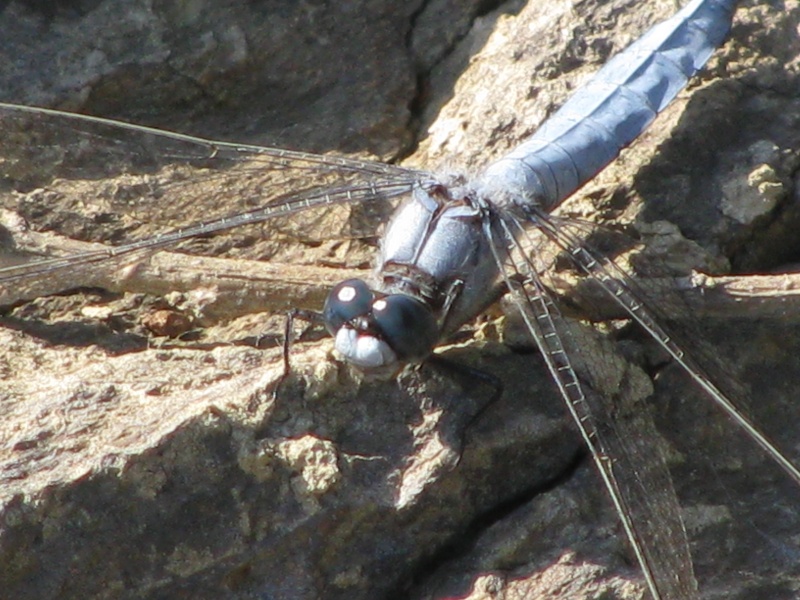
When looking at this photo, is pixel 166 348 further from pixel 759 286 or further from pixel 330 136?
pixel 759 286

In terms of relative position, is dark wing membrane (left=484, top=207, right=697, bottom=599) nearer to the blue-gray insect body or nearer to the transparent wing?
the transparent wing

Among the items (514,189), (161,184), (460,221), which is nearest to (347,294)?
(460,221)

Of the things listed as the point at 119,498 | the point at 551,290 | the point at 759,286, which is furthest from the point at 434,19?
the point at 119,498

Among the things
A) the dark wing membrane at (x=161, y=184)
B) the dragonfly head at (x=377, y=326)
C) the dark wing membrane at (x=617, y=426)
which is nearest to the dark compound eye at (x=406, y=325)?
the dragonfly head at (x=377, y=326)

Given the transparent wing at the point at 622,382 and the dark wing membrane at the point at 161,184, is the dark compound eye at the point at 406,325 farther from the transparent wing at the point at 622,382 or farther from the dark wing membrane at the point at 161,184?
the dark wing membrane at the point at 161,184

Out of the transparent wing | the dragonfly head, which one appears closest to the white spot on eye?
the dragonfly head
